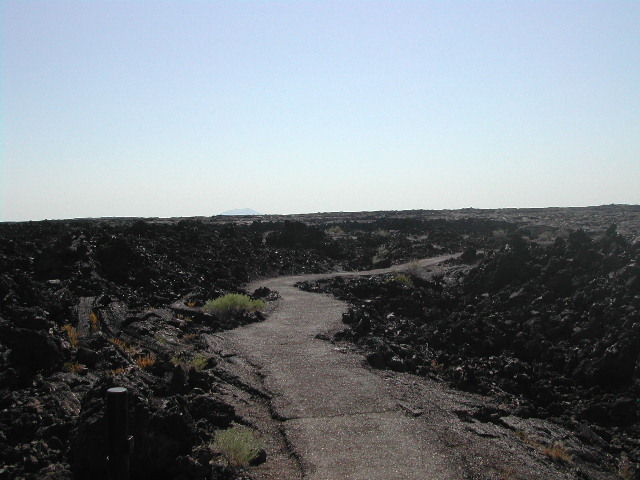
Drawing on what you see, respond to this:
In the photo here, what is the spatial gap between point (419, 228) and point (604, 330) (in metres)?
30.1

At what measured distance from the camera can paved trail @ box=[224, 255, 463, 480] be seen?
731 cm

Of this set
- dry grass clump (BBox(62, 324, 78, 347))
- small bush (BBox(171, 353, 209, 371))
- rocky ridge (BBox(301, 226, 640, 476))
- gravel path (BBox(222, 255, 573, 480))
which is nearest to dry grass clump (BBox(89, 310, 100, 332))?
dry grass clump (BBox(62, 324, 78, 347))

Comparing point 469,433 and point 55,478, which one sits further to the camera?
point 469,433

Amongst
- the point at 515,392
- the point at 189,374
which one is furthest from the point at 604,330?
the point at 189,374

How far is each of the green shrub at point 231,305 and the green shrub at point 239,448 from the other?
28.7ft

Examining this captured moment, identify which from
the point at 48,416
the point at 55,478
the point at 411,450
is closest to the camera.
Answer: the point at 55,478

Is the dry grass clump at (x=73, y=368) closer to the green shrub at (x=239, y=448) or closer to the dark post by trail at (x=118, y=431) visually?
the green shrub at (x=239, y=448)

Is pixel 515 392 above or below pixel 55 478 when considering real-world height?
below

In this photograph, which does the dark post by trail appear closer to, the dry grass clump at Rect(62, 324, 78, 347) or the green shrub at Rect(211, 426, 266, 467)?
the green shrub at Rect(211, 426, 266, 467)

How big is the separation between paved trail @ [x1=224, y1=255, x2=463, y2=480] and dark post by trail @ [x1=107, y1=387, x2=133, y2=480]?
322cm

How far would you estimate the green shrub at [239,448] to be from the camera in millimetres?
7141

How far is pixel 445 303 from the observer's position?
18766mm

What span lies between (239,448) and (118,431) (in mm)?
3359

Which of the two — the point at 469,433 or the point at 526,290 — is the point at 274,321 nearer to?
the point at 526,290
